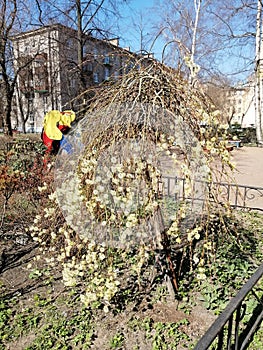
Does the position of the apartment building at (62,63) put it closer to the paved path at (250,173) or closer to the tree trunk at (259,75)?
the paved path at (250,173)

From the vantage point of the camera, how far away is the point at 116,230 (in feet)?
7.48

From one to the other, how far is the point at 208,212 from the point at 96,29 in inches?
386

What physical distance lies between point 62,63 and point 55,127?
290 inches

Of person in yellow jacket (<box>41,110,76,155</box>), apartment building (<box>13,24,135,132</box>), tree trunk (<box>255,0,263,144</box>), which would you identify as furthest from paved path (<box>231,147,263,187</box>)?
tree trunk (<box>255,0,263,144</box>)

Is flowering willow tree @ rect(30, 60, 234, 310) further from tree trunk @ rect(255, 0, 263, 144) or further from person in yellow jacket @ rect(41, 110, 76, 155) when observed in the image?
tree trunk @ rect(255, 0, 263, 144)

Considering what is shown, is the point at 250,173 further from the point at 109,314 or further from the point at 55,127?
the point at 109,314

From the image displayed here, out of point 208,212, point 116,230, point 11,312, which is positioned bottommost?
point 11,312

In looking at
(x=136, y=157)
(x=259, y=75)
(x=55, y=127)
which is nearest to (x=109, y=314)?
(x=136, y=157)

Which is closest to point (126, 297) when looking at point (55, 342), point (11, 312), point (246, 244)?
point (55, 342)

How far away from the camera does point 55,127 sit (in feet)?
19.0

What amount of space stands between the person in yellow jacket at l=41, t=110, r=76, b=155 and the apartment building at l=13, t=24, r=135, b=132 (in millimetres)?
305

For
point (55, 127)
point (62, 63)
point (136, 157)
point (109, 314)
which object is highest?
point (62, 63)

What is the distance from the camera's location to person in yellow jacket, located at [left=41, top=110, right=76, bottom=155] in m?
5.51

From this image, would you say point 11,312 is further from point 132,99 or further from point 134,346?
point 132,99
